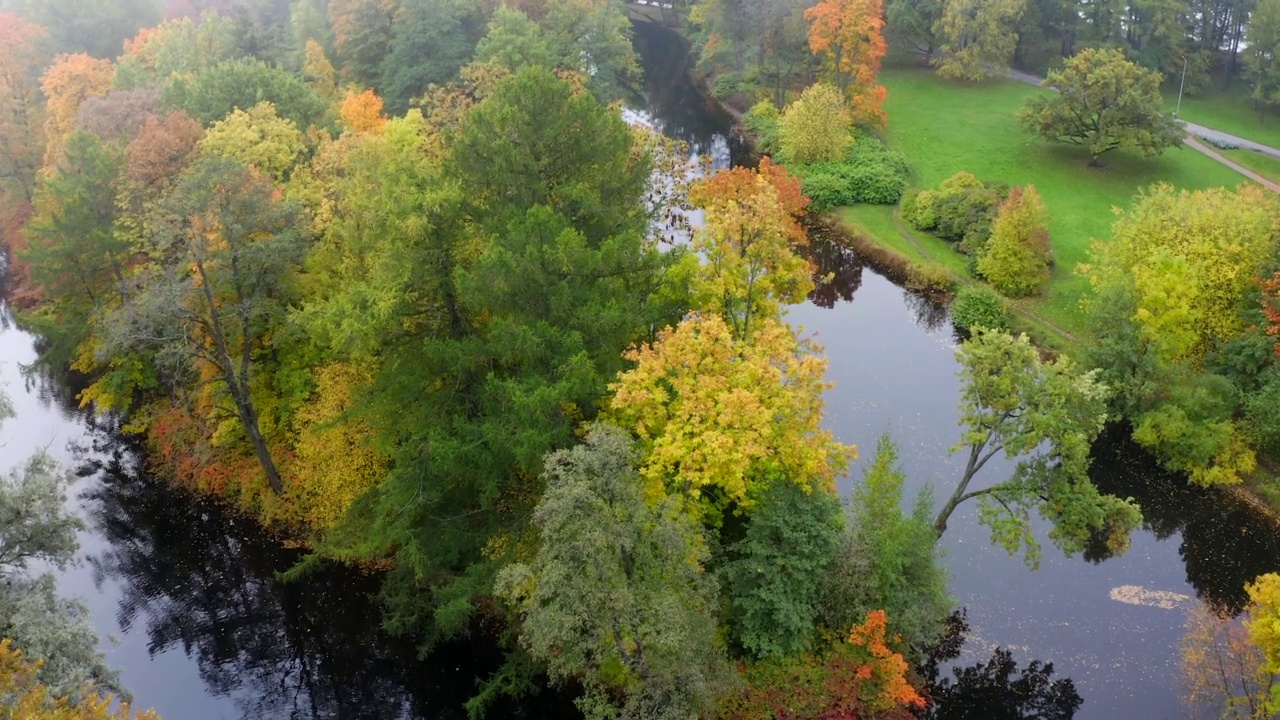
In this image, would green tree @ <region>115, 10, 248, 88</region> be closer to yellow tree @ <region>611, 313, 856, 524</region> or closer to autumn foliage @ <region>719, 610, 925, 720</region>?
yellow tree @ <region>611, 313, 856, 524</region>

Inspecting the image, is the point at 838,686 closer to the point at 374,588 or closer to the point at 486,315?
the point at 486,315

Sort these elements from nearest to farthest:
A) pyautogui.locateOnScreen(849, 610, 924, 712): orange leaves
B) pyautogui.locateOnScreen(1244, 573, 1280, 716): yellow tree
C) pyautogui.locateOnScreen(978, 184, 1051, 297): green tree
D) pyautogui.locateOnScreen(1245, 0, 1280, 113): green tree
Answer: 1. pyautogui.locateOnScreen(1244, 573, 1280, 716): yellow tree
2. pyautogui.locateOnScreen(849, 610, 924, 712): orange leaves
3. pyautogui.locateOnScreen(978, 184, 1051, 297): green tree
4. pyautogui.locateOnScreen(1245, 0, 1280, 113): green tree

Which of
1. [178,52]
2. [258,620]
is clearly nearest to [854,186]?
[178,52]

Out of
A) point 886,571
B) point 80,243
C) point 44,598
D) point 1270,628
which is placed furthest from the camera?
point 80,243

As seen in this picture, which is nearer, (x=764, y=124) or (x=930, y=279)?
(x=930, y=279)

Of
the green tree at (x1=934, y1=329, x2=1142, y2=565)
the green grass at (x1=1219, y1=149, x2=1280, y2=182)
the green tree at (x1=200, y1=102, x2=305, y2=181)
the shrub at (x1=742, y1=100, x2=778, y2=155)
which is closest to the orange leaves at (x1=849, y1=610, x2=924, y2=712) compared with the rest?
the green tree at (x1=934, y1=329, x2=1142, y2=565)

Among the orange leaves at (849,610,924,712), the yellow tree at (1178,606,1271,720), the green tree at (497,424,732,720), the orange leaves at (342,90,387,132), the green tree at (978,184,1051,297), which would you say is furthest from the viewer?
the orange leaves at (342,90,387,132)
